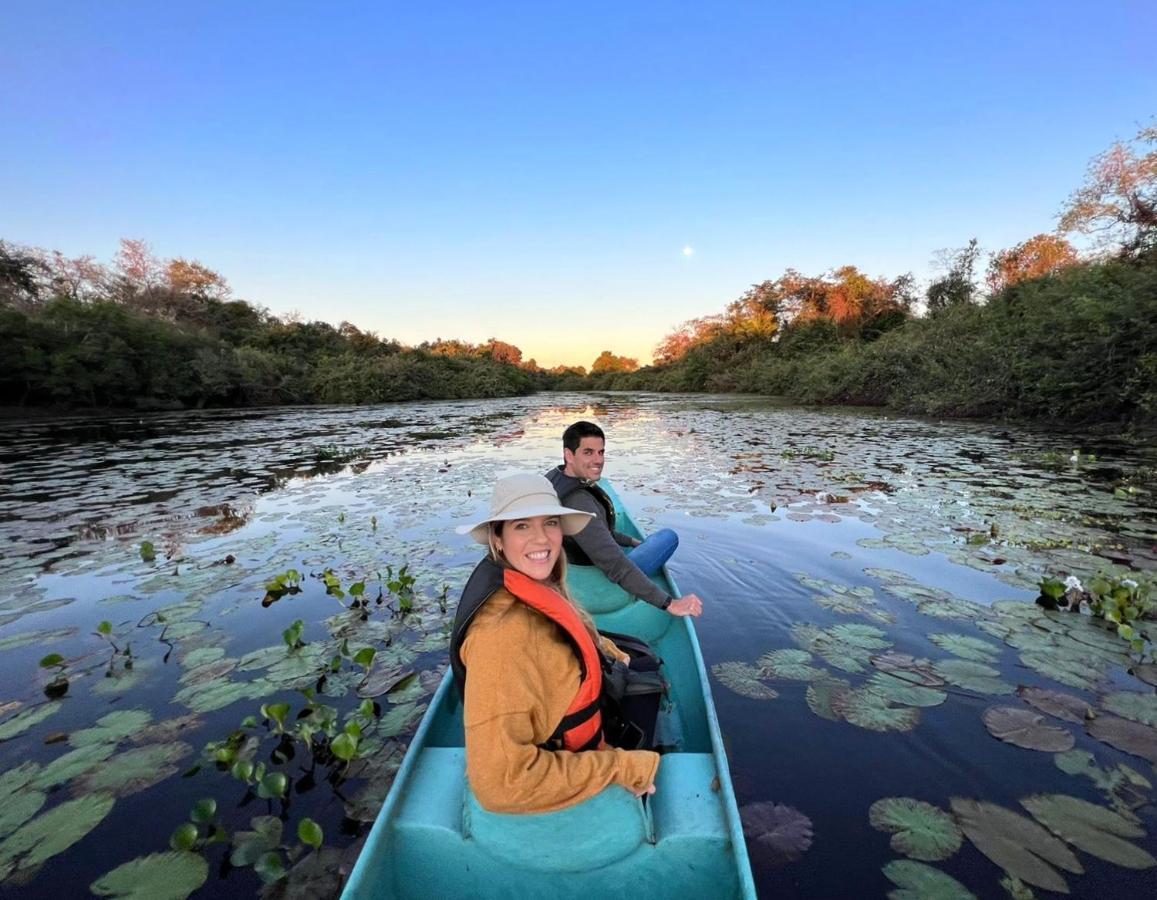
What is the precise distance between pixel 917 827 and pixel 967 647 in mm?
1596

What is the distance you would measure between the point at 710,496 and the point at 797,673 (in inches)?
171

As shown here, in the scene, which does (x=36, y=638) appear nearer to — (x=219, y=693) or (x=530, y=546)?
(x=219, y=693)

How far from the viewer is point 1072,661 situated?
2930 millimetres

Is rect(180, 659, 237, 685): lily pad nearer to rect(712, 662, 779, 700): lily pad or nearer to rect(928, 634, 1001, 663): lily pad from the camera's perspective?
rect(712, 662, 779, 700): lily pad

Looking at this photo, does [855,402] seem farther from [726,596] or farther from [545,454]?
[726,596]

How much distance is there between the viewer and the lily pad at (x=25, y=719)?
2.59 metres

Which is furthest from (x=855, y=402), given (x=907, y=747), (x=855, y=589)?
(x=907, y=747)

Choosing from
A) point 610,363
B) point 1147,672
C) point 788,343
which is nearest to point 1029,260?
point 788,343

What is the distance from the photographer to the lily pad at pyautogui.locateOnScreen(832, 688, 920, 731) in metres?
2.55

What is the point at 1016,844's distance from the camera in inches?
72.9

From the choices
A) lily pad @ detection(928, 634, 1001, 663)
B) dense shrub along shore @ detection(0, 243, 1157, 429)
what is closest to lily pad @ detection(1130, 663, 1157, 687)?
lily pad @ detection(928, 634, 1001, 663)

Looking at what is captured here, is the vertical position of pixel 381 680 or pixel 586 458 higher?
pixel 586 458

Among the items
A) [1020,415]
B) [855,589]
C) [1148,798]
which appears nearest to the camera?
[1148,798]

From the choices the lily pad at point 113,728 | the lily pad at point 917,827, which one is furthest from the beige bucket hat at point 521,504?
the lily pad at point 113,728
